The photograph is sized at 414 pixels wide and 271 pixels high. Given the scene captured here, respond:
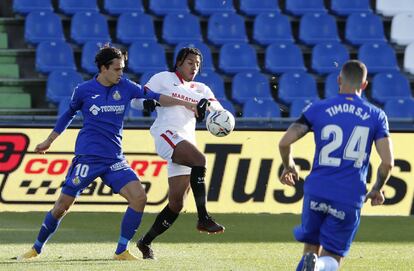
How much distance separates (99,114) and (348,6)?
1147 cm

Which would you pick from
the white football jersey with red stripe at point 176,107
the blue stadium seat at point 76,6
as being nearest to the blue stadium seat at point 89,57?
the blue stadium seat at point 76,6

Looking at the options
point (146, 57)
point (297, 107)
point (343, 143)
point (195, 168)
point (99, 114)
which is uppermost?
point (343, 143)

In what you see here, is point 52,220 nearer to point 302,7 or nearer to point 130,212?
point 130,212

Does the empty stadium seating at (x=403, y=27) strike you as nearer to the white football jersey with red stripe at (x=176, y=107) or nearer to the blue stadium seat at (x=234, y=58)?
the blue stadium seat at (x=234, y=58)

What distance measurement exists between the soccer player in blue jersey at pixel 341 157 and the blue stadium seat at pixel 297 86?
11615 mm

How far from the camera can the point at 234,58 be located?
63.3 feet

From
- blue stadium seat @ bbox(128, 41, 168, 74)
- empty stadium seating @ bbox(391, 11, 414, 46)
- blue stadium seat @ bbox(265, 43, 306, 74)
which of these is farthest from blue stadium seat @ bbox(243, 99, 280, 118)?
empty stadium seating @ bbox(391, 11, 414, 46)

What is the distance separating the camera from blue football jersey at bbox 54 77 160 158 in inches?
390

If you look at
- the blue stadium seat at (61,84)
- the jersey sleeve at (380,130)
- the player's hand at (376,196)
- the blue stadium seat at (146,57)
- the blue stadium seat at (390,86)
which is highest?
the jersey sleeve at (380,130)

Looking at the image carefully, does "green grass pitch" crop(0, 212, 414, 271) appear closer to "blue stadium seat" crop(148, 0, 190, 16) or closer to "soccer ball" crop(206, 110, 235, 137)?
"soccer ball" crop(206, 110, 235, 137)

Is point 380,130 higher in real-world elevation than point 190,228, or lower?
higher

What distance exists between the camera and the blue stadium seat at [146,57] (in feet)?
61.8

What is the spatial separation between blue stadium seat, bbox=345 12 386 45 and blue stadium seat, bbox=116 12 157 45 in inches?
139

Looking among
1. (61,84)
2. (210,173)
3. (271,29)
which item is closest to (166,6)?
(271,29)
